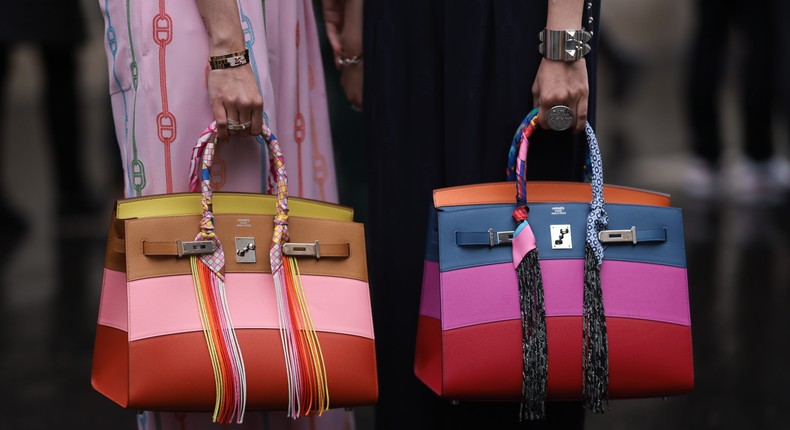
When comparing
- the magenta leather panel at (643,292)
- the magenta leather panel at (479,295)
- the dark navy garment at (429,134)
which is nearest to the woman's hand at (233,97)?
the dark navy garment at (429,134)

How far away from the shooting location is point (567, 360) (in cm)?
180

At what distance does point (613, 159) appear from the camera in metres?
6.99

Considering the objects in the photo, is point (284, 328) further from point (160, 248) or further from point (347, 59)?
point (347, 59)

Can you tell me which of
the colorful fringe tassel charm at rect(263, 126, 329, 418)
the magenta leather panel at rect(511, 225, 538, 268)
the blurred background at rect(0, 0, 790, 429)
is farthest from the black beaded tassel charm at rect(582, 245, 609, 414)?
the blurred background at rect(0, 0, 790, 429)

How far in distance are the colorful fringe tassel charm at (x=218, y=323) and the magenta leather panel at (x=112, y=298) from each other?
0.47ft

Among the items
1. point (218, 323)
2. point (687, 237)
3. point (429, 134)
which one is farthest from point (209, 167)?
point (687, 237)

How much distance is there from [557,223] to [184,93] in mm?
699

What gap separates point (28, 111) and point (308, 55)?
8.42 m

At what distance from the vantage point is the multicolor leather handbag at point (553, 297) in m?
1.78

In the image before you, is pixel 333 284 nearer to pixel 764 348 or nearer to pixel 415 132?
pixel 415 132

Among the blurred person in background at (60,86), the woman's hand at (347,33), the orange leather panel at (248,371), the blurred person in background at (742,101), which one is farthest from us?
the blurred person in background at (742,101)

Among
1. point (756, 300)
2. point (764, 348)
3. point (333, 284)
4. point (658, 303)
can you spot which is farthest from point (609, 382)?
point (756, 300)

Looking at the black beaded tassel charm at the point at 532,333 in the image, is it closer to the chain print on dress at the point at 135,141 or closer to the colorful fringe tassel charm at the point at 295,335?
the colorful fringe tassel charm at the point at 295,335

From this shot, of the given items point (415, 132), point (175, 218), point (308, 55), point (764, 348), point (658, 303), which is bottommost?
point (764, 348)
